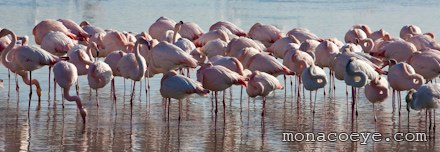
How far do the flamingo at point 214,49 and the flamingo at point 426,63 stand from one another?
2780 mm

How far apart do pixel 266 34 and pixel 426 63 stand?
394cm

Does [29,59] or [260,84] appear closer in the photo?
[260,84]

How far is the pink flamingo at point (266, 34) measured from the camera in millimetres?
15031

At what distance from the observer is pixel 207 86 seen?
10.7m

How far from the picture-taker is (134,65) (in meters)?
11.3

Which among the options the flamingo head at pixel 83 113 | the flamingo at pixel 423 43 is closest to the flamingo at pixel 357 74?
the flamingo head at pixel 83 113

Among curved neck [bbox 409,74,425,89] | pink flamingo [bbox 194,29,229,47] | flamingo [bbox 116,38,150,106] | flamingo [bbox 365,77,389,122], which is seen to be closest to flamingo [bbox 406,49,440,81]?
curved neck [bbox 409,74,425,89]

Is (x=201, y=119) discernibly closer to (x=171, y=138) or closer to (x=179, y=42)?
(x=171, y=138)

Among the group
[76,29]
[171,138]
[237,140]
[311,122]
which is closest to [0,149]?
[171,138]

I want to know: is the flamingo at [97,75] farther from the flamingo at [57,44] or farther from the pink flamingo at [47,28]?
the pink flamingo at [47,28]

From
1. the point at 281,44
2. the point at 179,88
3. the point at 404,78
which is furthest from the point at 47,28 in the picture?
the point at 404,78

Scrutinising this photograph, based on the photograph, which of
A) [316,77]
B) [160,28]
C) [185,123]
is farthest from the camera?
[160,28]

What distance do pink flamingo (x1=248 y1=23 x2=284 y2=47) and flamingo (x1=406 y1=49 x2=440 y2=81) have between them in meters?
3.56

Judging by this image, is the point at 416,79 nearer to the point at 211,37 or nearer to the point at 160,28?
the point at 211,37
